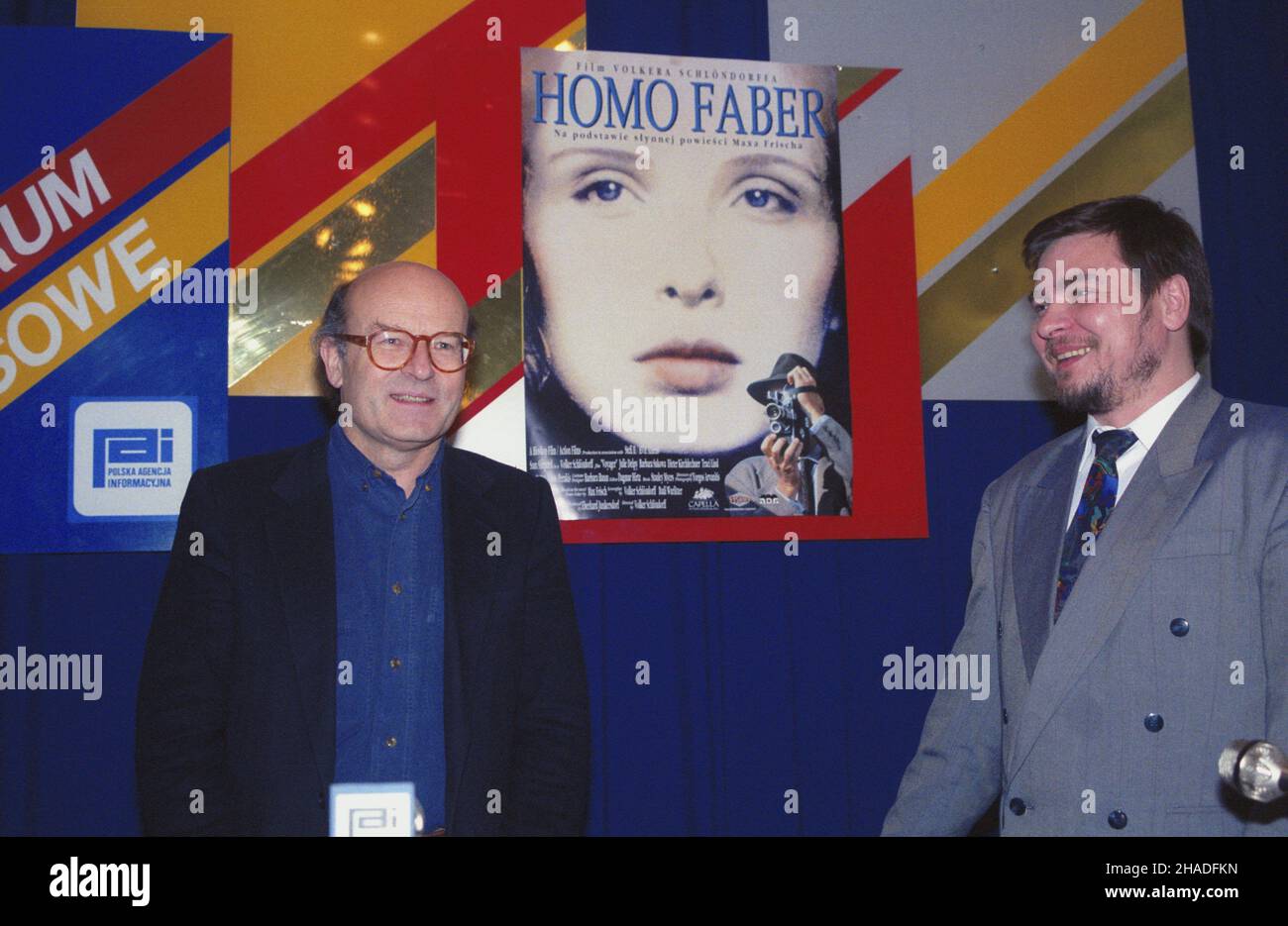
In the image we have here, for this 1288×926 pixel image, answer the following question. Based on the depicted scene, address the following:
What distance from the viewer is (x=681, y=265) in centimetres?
354

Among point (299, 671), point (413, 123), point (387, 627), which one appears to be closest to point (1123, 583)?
point (387, 627)

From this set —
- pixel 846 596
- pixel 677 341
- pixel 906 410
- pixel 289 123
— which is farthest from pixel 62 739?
pixel 906 410

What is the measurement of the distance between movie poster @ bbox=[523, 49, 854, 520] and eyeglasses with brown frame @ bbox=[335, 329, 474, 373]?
3.38ft

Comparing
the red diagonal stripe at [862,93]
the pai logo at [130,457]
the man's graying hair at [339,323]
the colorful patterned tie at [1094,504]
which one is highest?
the red diagonal stripe at [862,93]

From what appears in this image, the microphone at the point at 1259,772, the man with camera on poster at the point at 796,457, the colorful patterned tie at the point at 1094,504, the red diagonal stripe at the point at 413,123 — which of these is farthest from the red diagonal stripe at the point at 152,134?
the microphone at the point at 1259,772

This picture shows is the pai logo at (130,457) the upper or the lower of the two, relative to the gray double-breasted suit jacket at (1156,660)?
upper

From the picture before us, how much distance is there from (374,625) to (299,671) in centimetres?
17

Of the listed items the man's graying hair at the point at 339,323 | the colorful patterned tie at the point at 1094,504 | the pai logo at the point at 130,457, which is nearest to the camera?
the colorful patterned tie at the point at 1094,504

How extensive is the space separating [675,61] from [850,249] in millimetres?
833

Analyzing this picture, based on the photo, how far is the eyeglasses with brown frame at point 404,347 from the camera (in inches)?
93.0

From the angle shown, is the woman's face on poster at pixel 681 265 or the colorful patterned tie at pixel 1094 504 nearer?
the colorful patterned tie at pixel 1094 504

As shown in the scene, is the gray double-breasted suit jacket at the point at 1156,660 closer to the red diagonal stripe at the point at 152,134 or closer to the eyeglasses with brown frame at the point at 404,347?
the eyeglasses with brown frame at the point at 404,347

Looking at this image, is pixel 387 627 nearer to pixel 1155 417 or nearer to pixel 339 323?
pixel 339 323
